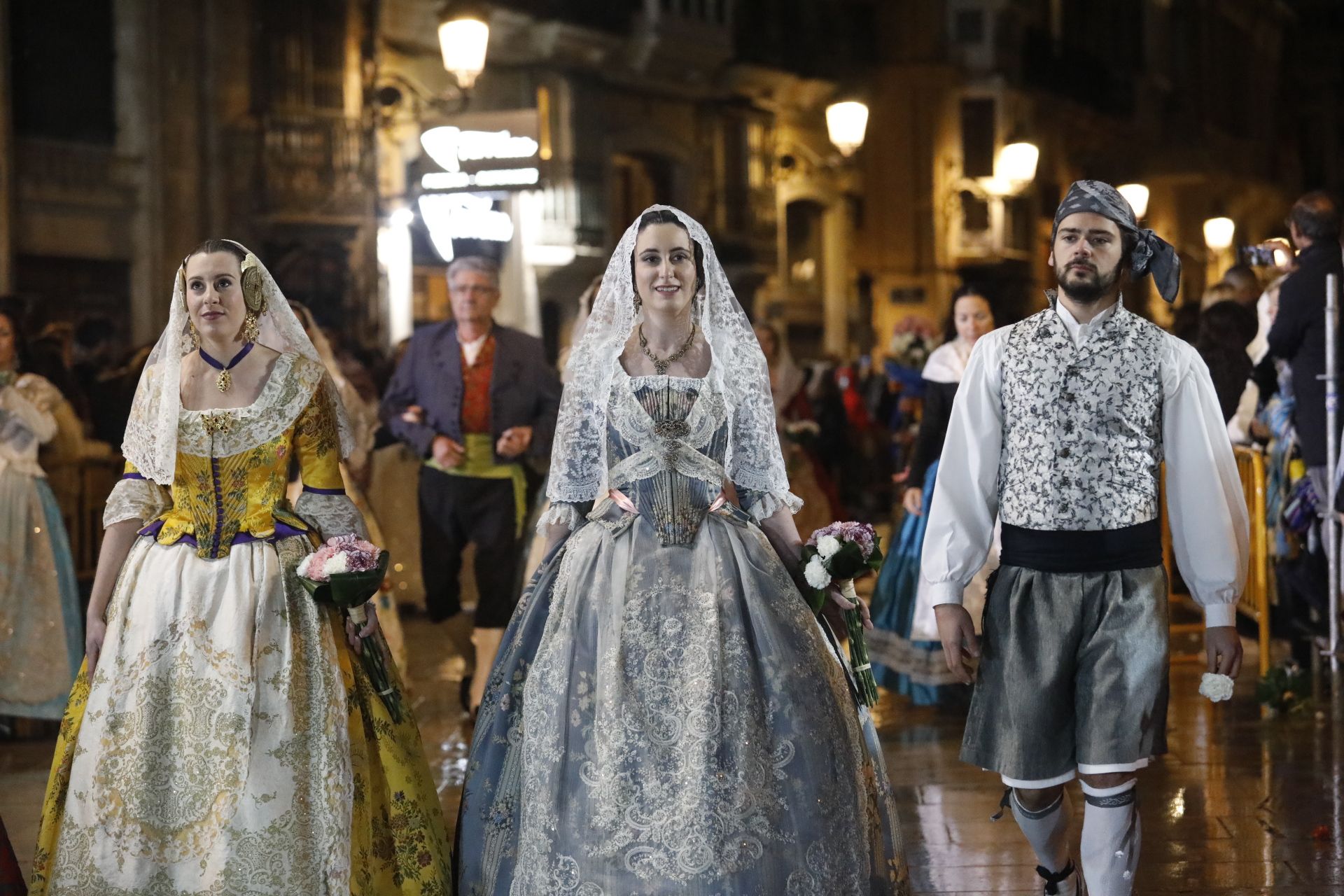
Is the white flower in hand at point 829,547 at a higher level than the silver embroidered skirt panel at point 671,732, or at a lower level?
higher

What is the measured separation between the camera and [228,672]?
431 centimetres

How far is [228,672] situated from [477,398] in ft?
10.1

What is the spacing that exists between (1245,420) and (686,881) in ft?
19.9

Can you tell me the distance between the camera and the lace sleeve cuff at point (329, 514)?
461 cm

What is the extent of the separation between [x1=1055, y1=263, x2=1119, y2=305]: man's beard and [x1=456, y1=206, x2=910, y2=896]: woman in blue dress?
954mm

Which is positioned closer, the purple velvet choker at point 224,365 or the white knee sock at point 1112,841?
the white knee sock at point 1112,841

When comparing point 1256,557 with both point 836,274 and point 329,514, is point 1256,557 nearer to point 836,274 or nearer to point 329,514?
point 329,514

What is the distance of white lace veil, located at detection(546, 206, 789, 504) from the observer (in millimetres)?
4637

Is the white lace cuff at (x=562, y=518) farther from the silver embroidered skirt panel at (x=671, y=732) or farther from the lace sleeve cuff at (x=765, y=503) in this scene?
the lace sleeve cuff at (x=765, y=503)

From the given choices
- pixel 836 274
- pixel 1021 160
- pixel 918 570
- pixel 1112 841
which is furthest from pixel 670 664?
pixel 836 274

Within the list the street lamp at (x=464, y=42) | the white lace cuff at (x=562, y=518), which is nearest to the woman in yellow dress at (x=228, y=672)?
the white lace cuff at (x=562, y=518)

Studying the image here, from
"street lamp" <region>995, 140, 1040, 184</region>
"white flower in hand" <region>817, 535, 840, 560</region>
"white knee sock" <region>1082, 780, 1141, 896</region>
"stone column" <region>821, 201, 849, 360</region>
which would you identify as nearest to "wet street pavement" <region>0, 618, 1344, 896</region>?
"white knee sock" <region>1082, 780, 1141, 896</region>

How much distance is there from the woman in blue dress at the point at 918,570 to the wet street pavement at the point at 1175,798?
15cm

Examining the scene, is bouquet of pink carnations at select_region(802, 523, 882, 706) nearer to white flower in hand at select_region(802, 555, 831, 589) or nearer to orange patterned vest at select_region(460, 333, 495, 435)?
white flower in hand at select_region(802, 555, 831, 589)
